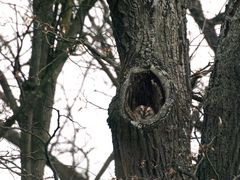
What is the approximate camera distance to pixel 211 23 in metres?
8.45

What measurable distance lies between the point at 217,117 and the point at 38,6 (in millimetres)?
3996

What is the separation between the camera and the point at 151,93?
3.58m

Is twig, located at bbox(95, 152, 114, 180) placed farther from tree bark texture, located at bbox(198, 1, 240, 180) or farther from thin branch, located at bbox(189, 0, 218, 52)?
tree bark texture, located at bbox(198, 1, 240, 180)

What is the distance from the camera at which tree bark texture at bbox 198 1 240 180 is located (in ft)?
11.2

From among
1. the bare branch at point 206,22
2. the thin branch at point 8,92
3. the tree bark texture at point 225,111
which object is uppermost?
the bare branch at point 206,22

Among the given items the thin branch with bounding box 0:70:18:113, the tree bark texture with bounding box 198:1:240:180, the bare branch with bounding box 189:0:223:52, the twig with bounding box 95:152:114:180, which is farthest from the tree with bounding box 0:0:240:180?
the twig with bounding box 95:152:114:180

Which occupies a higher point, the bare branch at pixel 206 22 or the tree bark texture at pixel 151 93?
the bare branch at pixel 206 22

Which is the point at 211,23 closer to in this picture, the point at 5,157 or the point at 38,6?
the point at 38,6

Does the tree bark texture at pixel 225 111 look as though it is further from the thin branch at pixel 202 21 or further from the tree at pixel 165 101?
the thin branch at pixel 202 21

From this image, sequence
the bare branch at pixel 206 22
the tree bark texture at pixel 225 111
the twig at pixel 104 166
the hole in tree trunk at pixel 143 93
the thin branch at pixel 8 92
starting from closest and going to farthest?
1. the tree bark texture at pixel 225 111
2. the hole in tree trunk at pixel 143 93
3. the thin branch at pixel 8 92
4. the bare branch at pixel 206 22
5. the twig at pixel 104 166

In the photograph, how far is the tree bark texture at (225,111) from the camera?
340cm

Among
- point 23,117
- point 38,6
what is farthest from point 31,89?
point 38,6

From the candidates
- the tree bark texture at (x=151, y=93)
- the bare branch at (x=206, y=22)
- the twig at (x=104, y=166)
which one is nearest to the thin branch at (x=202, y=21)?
the bare branch at (x=206, y=22)

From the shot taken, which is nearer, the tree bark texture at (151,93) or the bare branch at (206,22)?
the tree bark texture at (151,93)
